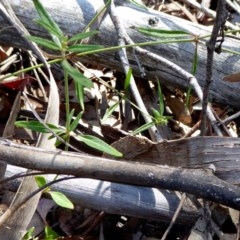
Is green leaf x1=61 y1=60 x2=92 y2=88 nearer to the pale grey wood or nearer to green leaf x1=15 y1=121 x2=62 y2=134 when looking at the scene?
green leaf x1=15 y1=121 x2=62 y2=134

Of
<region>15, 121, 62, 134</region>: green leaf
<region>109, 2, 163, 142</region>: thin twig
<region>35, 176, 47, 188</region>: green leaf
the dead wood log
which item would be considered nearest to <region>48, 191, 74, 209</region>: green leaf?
<region>35, 176, 47, 188</region>: green leaf

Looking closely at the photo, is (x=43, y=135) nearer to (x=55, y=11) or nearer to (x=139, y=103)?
(x=139, y=103)

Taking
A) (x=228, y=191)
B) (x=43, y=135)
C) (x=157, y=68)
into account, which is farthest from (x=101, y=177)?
(x=157, y=68)

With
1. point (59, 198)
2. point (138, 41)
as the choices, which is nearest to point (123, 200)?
point (59, 198)

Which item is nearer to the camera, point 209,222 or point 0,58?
point 209,222

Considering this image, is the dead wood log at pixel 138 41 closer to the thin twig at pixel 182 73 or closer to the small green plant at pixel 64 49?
the thin twig at pixel 182 73

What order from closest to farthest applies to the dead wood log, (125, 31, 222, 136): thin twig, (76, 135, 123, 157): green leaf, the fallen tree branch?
the fallen tree branch < (76, 135, 123, 157): green leaf < (125, 31, 222, 136): thin twig < the dead wood log

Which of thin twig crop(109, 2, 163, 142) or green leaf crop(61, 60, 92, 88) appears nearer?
green leaf crop(61, 60, 92, 88)
